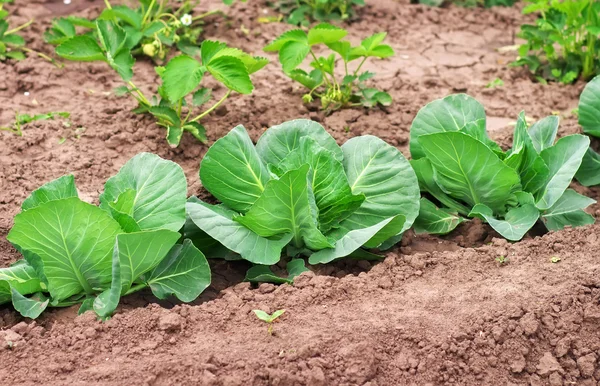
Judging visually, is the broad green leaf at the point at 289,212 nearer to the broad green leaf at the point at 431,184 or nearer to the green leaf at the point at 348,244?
the green leaf at the point at 348,244

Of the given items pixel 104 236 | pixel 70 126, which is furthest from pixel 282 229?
pixel 70 126

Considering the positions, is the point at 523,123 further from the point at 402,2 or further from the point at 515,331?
the point at 402,2

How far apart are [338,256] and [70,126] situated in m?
1.73

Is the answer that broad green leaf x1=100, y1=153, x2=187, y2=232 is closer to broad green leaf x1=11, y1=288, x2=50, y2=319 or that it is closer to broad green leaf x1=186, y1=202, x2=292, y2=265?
broad green leaf x1=186, y1=202, x2=292, y2=265

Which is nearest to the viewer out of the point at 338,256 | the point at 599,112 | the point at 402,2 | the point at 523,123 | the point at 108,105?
the point at 338,256

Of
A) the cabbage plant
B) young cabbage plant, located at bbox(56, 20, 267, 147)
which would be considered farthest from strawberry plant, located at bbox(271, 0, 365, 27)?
the cabbage plant

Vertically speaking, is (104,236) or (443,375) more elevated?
(104,236)

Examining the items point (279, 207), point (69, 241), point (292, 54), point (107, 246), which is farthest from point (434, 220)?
point (69, 241)

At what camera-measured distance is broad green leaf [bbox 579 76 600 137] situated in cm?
399

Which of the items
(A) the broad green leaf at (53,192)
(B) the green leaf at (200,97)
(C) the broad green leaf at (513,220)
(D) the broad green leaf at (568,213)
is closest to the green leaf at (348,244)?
(C) the broad green leaf at (513,220)

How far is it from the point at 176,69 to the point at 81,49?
0.50 metres

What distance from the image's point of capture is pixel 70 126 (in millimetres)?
4238

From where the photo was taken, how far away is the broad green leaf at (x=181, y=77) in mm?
3736

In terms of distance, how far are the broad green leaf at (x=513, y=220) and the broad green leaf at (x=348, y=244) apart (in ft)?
1.69
